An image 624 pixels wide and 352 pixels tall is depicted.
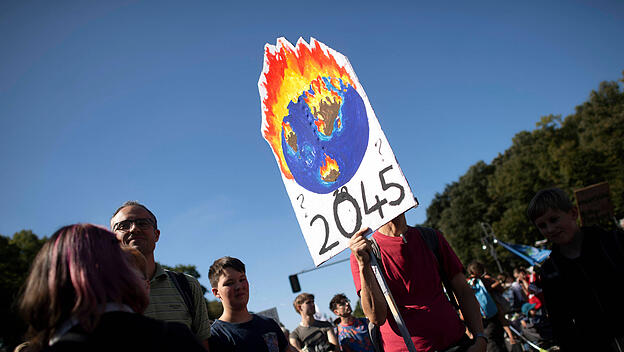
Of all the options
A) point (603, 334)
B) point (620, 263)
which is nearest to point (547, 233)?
point (620, 263)

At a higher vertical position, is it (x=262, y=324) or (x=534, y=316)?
(x=262, y=324)

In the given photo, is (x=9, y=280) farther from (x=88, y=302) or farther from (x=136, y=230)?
(x=88, y=302)

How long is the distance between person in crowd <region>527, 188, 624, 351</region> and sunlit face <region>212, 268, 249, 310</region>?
215cm

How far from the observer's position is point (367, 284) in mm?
2652

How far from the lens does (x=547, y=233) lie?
276 cm

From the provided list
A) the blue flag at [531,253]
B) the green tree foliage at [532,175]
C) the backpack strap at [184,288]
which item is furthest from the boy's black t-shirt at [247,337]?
the green tree foliage at [532,175]

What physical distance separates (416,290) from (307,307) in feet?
13.9

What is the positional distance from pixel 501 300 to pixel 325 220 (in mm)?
6111

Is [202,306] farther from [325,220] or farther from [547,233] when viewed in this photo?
[547,233]

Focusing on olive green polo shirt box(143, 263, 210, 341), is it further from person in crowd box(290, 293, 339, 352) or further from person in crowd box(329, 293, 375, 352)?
person in crowd box(290, 293, 339, 352)

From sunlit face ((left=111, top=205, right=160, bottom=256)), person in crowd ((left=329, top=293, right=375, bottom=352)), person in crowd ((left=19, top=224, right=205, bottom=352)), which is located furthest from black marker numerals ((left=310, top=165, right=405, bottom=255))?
person in crowd ((left=329, top=293, right=375, bottom=352))

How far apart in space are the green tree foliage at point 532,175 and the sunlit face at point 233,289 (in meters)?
38.5

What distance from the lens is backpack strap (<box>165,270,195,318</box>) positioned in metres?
2.74

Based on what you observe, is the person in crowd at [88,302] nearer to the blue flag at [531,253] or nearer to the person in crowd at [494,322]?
the person in crowd at [494,322]
